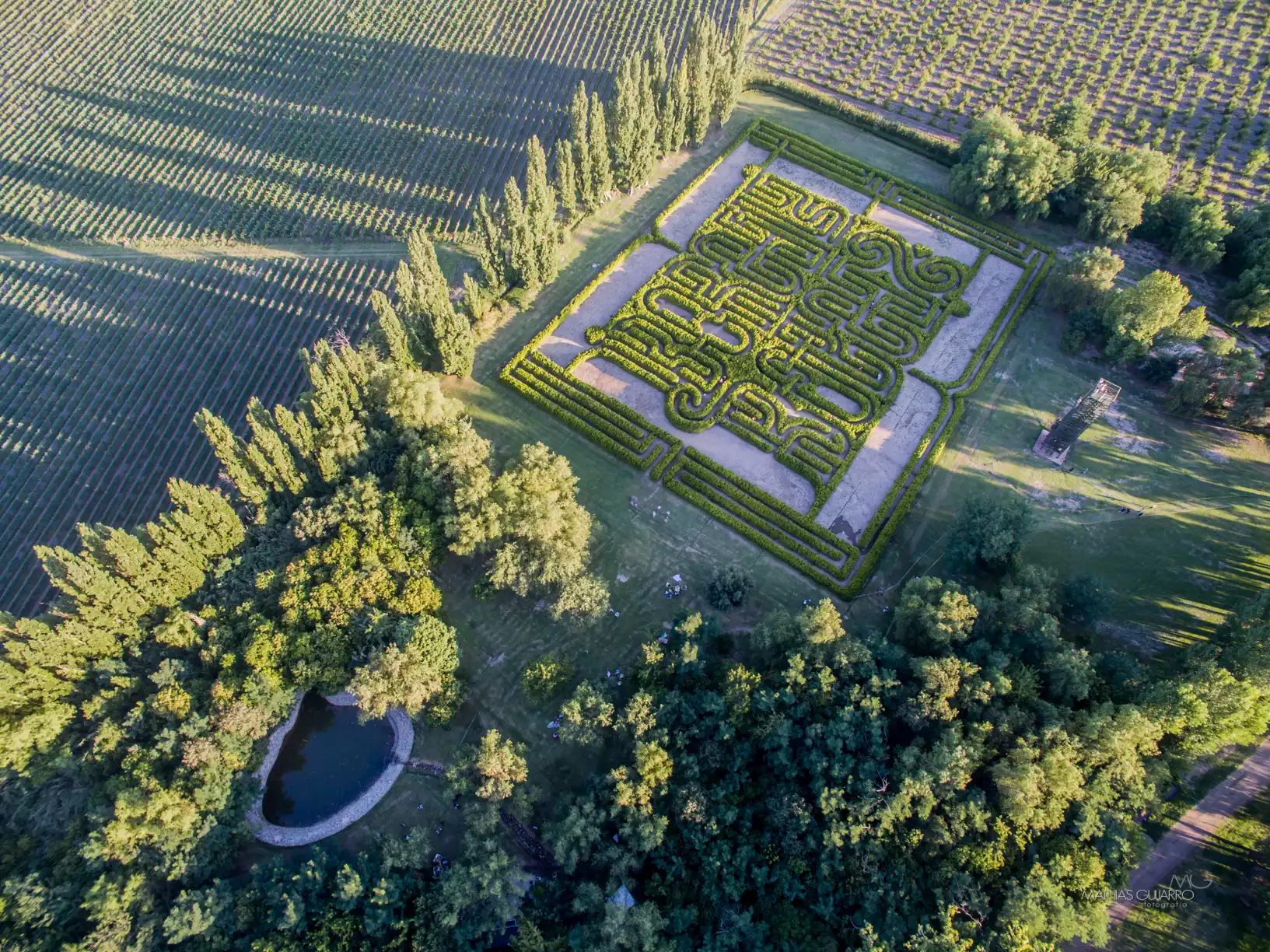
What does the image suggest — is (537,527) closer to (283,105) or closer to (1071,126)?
(283,105)

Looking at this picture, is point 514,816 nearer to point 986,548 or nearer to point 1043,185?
point 986,548

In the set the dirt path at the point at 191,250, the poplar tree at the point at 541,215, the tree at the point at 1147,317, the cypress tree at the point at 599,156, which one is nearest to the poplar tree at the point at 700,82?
the cypress tree at the point at 599,156

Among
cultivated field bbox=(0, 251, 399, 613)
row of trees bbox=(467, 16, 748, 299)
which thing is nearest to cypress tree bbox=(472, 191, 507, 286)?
row of trees bbox=(467, 16, 748, 299)

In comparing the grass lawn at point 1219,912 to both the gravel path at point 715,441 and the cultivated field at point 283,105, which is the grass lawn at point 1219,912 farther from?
the cultivated field at point 283,105

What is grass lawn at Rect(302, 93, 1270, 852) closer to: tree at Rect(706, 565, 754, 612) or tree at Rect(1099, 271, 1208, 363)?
tree at Rect(706, 565, 754, 612)

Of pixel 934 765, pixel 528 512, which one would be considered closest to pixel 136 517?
pixel 528 512

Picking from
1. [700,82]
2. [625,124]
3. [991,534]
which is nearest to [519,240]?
[625,124]
